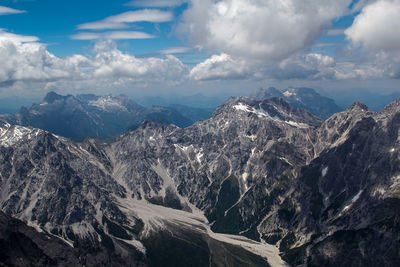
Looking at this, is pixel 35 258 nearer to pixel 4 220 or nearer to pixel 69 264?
pixel 69 264

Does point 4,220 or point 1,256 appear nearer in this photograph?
point 1,256

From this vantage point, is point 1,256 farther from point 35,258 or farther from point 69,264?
point 69,264

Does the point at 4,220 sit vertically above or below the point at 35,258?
above

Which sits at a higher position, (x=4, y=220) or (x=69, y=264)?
(x=4, y=220)

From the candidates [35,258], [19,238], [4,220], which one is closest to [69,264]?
[35,258]

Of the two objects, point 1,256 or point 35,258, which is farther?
point 35,258

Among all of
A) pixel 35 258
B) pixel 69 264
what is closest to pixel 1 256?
pixel 35 258
